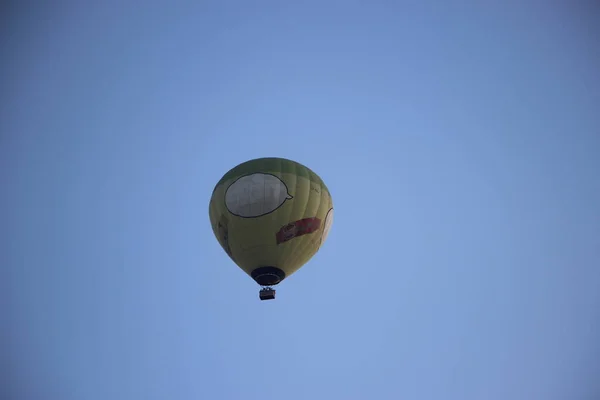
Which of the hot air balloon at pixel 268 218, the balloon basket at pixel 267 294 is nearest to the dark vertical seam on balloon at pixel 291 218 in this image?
the hot air balloon at pixel 268 218

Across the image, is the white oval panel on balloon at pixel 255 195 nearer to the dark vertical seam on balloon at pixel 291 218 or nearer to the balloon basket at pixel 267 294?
the dark vertical seam on balloon at pixel 291 218

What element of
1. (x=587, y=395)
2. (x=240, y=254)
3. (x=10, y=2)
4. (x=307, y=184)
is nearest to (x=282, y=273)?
(x=240, y=254)

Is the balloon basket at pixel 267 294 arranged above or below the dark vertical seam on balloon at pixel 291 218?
below

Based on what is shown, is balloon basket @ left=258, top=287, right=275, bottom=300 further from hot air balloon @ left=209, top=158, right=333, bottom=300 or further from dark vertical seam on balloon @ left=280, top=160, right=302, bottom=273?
dark vertical seam on balloon @ left=280, top=160, right=302, bottom=273

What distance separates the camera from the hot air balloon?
540 inches

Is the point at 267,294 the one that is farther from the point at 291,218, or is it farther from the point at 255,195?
the point at 255,195

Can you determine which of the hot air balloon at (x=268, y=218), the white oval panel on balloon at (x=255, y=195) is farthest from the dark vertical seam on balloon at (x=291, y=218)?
the white oval panel on balloon at (x=255, y=195)

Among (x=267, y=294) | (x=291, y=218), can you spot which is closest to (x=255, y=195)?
(x=291, y=218)

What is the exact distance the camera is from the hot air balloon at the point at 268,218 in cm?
1373

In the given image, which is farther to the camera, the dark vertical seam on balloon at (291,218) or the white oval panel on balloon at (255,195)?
the dark vertical seam on balloon at (291,218)

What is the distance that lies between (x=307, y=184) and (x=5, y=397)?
183 ft

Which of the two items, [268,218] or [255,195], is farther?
[255,195]

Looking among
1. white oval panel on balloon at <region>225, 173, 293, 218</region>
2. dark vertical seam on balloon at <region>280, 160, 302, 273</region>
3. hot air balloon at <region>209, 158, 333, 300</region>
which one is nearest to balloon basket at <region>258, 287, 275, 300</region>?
hot air balloon at <region>209, 158, 333, 300</region>

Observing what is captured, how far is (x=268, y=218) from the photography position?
44.9ft
